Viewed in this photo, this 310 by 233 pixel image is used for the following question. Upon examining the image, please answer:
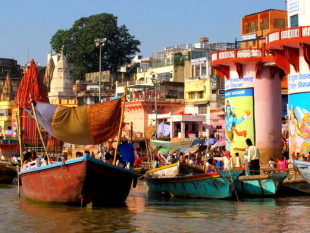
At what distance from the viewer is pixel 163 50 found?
7069 cm

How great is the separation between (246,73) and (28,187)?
16061 millimetres

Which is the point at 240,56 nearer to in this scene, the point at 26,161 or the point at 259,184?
the point at 259,184

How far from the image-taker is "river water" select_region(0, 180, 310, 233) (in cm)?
1628

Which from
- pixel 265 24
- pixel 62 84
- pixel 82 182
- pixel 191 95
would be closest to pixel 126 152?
pixel 82 182

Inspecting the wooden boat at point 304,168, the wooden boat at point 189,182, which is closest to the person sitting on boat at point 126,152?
the wooden boat at point 189,182

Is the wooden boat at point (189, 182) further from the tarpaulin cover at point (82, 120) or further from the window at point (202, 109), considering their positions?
the window at point (202, 109)

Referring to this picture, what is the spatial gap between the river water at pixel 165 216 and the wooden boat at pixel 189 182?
420 mm

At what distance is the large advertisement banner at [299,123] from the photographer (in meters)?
28.5

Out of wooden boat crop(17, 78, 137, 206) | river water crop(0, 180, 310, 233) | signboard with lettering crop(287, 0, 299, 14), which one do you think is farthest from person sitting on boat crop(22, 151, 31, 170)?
signboard with lettering crop(287, 0, 299, 14)

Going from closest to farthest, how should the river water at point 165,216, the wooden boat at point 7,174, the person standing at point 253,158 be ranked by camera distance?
the river water at point 165,216, the person standing at point 253,158, the wooden boat at point 7,174

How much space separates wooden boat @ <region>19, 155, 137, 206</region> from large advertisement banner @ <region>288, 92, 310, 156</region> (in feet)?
34.4

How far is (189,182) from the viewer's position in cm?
2350

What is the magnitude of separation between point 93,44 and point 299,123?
190ft

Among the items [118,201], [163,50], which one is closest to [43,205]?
[118,201]
